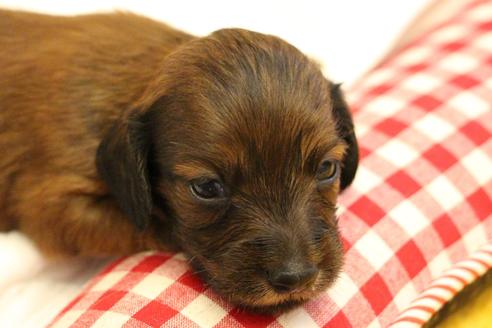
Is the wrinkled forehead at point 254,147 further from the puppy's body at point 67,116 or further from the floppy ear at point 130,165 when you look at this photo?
the puppy's body at point 67,116

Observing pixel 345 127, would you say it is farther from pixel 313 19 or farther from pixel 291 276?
pixel 313 19

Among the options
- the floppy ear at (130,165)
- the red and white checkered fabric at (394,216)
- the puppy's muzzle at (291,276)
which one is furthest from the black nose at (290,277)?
the floppy ear at (130,165)

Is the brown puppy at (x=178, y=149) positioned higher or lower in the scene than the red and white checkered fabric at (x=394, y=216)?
higher

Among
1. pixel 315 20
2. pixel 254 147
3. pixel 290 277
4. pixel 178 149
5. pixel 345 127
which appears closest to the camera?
pixel 290 277

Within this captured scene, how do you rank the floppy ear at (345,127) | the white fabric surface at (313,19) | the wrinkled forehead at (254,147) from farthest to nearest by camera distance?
1. the white fabric surface at (313,19)
2. the floppy ear at (345,127)
3. the wrinkled forehead at (254,147)

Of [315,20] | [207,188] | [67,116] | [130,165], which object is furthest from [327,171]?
[315,20]

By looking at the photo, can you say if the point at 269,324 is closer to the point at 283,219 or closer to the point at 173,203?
the point at 283,219

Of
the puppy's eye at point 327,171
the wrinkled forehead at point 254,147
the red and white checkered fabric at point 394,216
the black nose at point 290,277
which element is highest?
the wrinkled forehead at point 254,147
